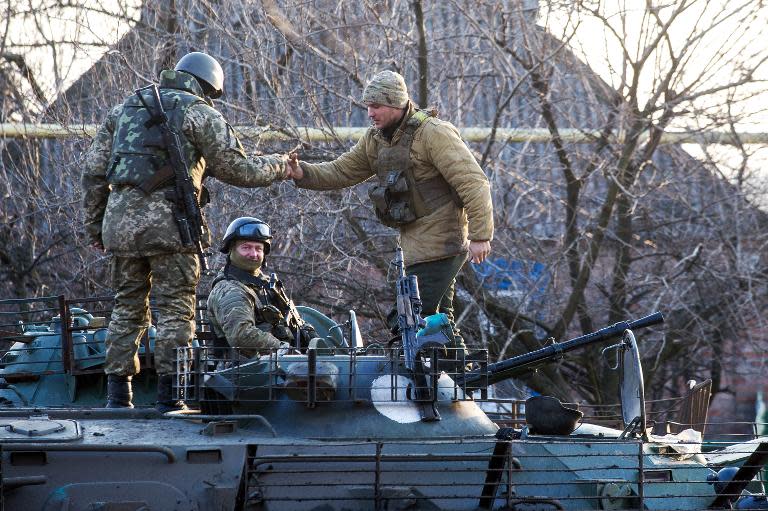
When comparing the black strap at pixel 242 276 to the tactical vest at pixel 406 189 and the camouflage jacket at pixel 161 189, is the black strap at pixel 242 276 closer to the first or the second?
the camouflage jacket at pixel 161 189

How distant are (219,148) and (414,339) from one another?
5.42 ft

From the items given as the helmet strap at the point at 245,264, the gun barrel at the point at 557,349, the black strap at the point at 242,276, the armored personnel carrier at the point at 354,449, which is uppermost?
the helmet strap at the point at 245,264

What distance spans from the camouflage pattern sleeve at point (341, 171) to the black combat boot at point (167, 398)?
1.71 m

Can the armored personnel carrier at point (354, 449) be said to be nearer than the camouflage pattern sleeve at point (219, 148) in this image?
Yes

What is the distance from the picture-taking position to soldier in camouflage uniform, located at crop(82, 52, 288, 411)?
7430 mm

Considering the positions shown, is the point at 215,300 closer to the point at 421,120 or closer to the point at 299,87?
the point at 421,120

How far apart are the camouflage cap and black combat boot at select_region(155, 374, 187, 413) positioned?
1938mm

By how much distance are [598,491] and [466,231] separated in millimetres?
2102

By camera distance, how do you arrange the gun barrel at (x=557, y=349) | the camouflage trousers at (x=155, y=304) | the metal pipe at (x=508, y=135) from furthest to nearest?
the metal pipe at (x=508, y=135) < the camouflage trousers at (x=155, y=304) < the gun barrel at (x=557, y=349)

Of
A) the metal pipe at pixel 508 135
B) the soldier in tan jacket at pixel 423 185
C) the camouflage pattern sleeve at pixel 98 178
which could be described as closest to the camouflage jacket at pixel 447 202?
the soldier in tan jacket at pixel 423 185

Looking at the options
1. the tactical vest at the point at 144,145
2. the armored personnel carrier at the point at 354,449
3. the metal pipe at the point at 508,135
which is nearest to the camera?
the armored personnel carrier at the point at 354,449

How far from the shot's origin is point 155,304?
744 cm

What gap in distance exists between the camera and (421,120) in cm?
795

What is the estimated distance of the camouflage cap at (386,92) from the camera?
25.7 feet
